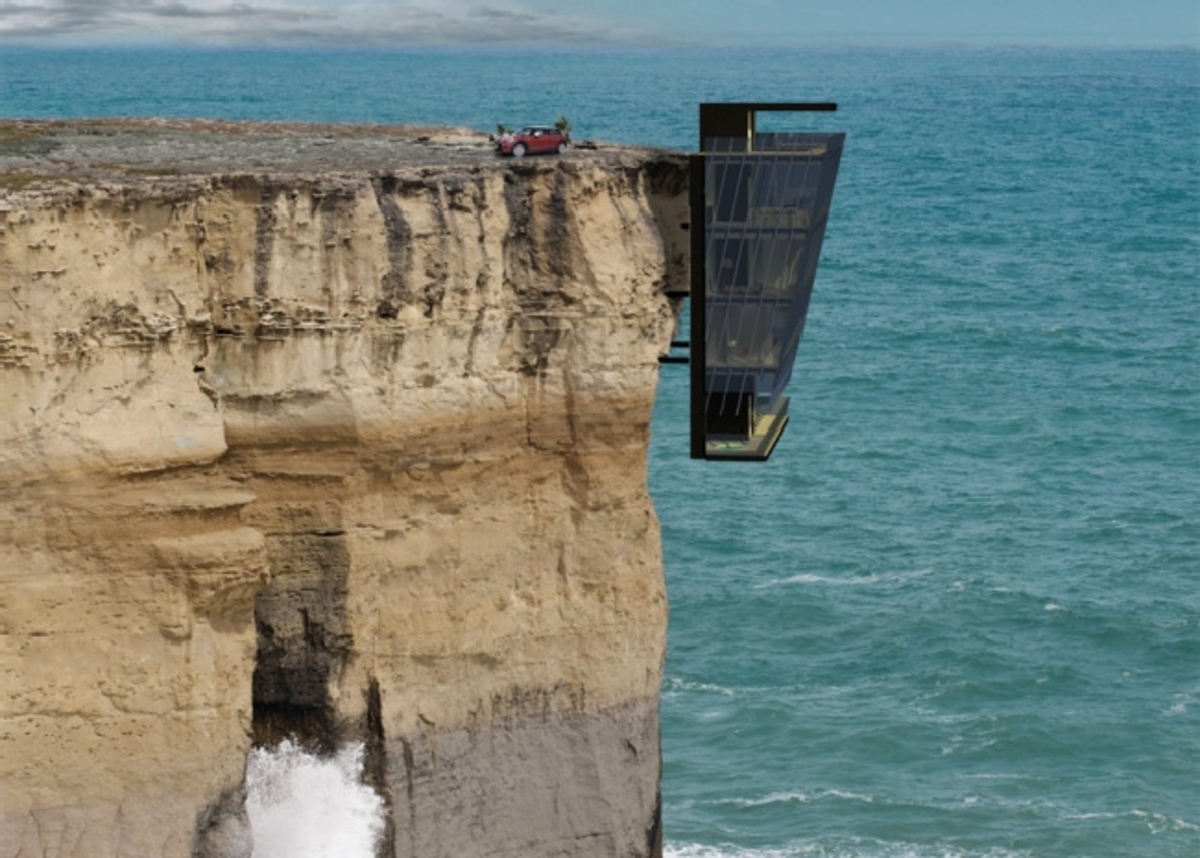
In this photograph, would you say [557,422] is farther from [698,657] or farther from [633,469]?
[698,657]

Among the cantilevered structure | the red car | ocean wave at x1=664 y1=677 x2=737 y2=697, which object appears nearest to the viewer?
the cantilevered structure

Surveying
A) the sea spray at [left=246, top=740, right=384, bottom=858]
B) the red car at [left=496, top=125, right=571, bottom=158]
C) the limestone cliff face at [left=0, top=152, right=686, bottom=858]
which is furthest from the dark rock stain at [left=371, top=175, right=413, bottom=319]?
the sea spray at [left=246, top=740, right=384, bottom=858]

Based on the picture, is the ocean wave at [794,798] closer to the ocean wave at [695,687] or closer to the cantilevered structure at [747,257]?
the ocean wave at [695,687]

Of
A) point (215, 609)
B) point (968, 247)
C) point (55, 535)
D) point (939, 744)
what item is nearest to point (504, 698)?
point (215, 609)

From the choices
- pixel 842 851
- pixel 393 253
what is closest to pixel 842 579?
pixel 842 851

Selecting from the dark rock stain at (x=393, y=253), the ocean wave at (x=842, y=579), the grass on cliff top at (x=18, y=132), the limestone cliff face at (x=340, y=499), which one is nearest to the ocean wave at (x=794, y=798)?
the limestone cliff face at (x=340, y=499)

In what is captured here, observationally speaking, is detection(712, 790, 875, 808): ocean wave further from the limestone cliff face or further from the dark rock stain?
the dark rock stain
